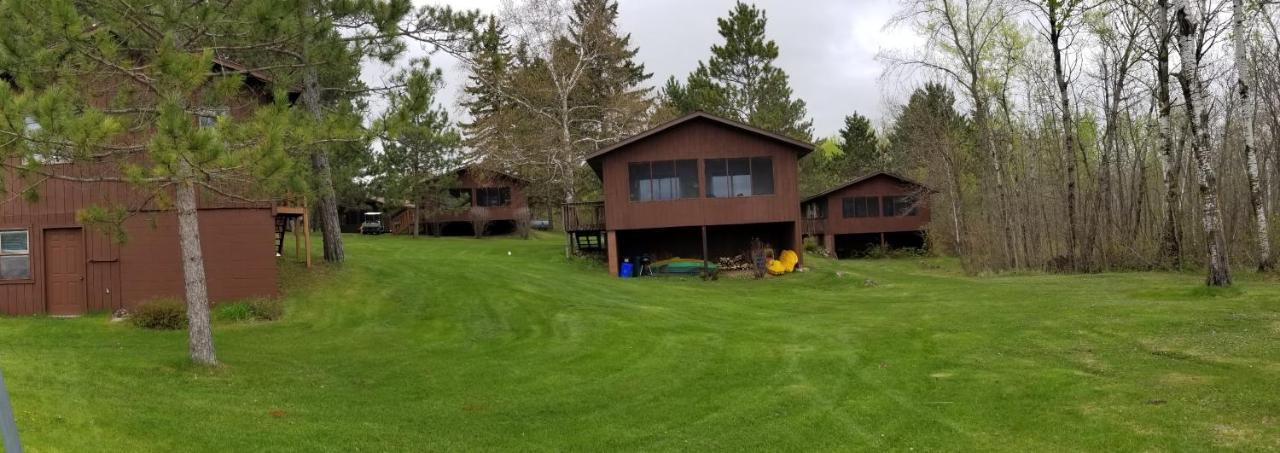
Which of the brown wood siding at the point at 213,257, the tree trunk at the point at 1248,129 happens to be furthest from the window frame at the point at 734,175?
the brown wood siding at the point at 213,257

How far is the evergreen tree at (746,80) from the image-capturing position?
4366cm

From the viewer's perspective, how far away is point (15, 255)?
15117 mm

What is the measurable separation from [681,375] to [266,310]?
30.0 ft

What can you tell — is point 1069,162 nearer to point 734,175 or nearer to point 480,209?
point 734,175

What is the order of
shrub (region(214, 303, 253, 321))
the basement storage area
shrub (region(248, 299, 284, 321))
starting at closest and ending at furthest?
shrub (region(214, 303, 253, 321)) < shrub (region(248, 299, 284, 321)) < the basement storage area

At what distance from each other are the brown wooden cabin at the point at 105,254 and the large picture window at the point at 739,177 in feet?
41.2

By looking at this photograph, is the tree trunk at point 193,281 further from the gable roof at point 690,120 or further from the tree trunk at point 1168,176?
the tree trunk at point 1168,176

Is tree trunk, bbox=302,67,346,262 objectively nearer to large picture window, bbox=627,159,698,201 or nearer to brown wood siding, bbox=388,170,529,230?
large picture window, bbox=627,159,698,201

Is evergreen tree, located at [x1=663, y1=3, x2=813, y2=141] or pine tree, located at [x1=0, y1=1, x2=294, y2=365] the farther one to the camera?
evergreen tree, located at [x1=663, y1=3, x2=813, y2=141]

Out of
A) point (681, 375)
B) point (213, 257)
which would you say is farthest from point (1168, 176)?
point (213, 257)

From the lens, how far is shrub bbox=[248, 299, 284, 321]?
48.0 ft

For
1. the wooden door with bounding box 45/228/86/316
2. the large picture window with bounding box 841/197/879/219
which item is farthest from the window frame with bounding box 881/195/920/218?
the wooden door with bounding box 45/228/86/316

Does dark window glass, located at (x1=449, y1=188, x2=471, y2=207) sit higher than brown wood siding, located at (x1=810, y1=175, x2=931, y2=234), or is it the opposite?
dark window glass, located at (x1=449, y1=188, x2=471, y2=207)

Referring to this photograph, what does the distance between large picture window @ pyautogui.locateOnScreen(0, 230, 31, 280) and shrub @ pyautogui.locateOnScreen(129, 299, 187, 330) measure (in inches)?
143
